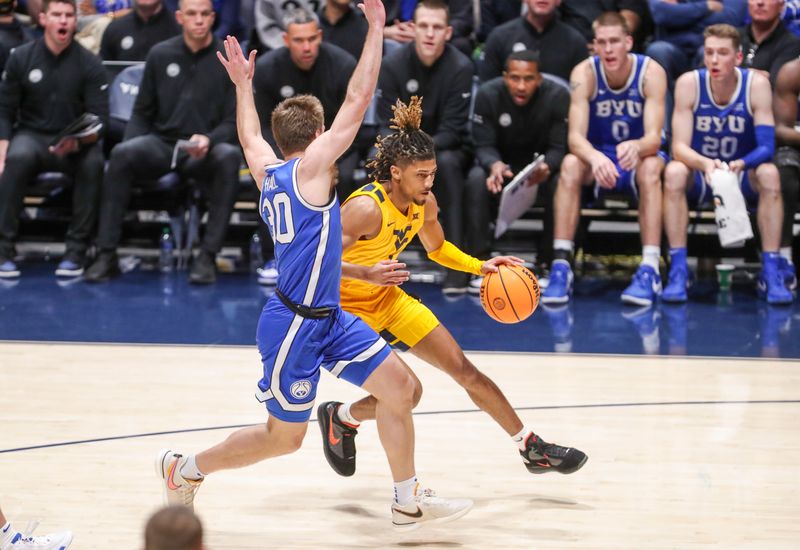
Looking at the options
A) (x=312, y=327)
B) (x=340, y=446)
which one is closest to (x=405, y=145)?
(x=312, y=327)

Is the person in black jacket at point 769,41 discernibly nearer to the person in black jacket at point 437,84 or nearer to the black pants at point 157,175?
the person in black jacket at point 437,84

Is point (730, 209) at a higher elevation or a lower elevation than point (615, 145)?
lower

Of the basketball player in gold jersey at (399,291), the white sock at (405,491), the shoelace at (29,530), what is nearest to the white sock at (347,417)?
the basketball player in gold jersey at (399,291)

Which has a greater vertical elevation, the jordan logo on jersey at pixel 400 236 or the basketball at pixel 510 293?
the jordan logo on jersey at pixel 400 236

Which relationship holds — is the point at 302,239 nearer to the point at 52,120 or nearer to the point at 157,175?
the point at 157,175

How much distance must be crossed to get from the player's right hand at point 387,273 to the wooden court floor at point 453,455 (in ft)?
2.94

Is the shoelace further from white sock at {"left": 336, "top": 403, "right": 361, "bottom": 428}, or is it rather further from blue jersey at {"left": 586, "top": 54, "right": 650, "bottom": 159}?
blue jersey at {"left": 586, "top": 54, "right": 650, "bottom": 159}

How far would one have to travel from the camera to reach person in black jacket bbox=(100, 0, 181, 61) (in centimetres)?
1013

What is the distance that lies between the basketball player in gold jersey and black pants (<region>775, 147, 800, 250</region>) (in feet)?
14.1

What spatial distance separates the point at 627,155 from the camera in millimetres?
8477

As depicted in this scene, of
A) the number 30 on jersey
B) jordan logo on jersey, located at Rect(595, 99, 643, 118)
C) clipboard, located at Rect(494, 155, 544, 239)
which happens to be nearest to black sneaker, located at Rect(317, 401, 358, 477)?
the number 30 on jersey

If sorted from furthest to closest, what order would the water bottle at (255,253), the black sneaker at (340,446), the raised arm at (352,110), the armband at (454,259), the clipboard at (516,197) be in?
the water bottle at (255,253)
the clipboard at (516,197)
the armband at (454,259)
the black sneaker at (340,446)
the raised arm at (352,110)

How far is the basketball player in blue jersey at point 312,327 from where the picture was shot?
13.8ft

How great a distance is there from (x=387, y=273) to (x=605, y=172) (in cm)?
431
